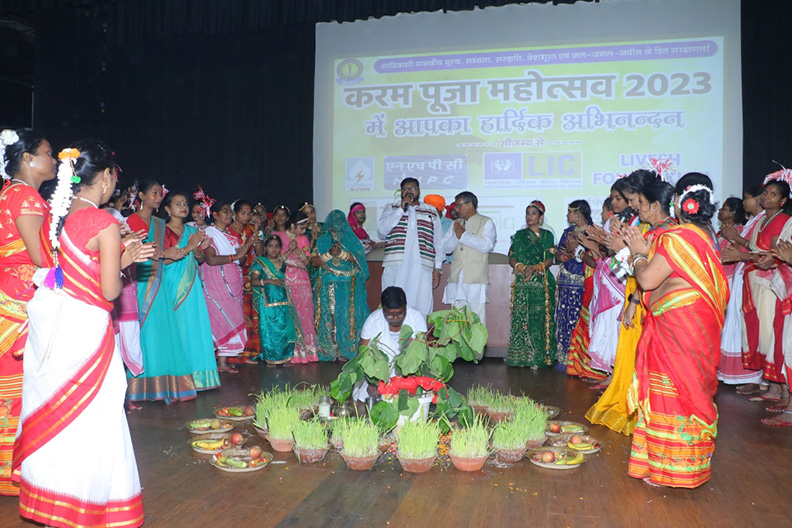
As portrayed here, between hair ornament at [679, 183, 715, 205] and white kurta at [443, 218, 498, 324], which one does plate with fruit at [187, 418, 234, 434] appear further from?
white kurta at [443, 218, 498, 324]

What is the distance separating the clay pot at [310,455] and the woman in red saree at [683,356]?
1.47 m

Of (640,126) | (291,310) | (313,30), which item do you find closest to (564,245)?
(640,126)

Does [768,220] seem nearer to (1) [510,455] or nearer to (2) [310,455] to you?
(1) [510,455]

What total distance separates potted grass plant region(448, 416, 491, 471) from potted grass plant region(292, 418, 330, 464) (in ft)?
1.97

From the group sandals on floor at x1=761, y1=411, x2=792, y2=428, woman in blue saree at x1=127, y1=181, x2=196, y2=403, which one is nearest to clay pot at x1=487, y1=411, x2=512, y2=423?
sandals on floor at x1=761, y1=411, x2=792, y2=428

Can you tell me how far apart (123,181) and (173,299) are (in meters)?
0.87

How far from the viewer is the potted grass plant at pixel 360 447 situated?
3023mm

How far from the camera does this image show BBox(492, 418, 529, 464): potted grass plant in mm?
3160

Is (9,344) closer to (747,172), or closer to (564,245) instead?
(564,245)

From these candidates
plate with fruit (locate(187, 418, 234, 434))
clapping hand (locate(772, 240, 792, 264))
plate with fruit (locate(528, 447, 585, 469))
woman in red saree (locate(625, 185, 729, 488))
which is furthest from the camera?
clapping hand (locate(772, 240, 792, 264))

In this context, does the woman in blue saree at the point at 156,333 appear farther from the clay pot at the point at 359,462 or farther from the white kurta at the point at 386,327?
the clay pot at the point at 359,462

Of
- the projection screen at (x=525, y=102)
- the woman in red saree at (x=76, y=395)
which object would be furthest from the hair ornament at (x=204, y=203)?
the woman in red saree at (x=76, y=395)

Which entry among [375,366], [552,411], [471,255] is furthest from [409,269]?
A: [375,366]

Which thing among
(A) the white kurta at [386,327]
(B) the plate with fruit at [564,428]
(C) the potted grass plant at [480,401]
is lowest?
(B) the plate with fruit at [564,428]
